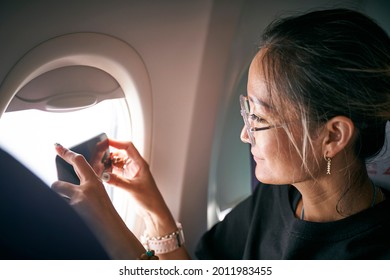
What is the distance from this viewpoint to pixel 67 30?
877 millimetres

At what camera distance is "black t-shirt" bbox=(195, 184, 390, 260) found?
91 centimetres

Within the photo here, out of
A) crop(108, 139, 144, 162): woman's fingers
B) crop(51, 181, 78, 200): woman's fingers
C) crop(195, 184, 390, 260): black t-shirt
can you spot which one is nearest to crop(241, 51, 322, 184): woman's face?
crop(195, 184, 390, 260): black t-shirt

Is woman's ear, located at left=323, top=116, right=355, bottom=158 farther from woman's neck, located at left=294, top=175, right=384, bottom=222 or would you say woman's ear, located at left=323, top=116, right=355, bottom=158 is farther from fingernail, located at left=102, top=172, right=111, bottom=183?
fingernail, located at left=102, top=172, right=111, bottom=183

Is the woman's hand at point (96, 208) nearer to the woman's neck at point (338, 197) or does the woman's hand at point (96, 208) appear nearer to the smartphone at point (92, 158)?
the smartphone at point (92, 158)

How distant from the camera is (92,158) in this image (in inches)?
39.3

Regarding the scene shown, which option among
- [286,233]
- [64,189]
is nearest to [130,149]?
[64,189]

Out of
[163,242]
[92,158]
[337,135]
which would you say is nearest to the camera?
[337,135]

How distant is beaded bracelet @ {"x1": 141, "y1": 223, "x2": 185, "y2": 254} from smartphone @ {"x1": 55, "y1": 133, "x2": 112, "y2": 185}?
0.22m

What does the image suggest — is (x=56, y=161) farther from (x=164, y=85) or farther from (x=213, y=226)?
(x=213, y=226)

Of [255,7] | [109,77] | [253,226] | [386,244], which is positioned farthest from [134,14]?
[386,244]

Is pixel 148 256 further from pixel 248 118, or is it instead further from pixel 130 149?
pixel 248 118

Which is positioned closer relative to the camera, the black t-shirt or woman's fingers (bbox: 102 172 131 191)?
the black t-shirt

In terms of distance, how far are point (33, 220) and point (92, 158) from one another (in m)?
0.19

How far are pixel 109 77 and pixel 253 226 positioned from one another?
0.54m
